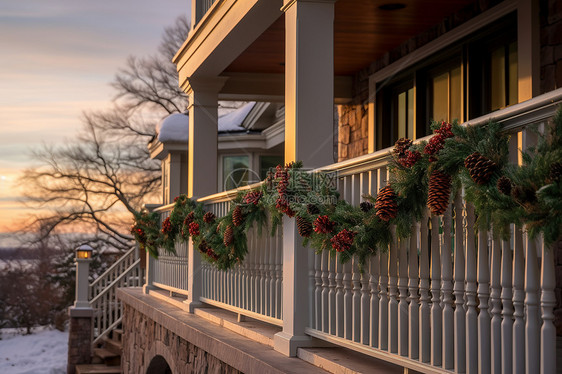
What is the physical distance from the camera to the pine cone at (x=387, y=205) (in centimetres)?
336

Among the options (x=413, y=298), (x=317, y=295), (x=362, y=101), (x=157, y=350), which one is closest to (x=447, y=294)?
(x=413, y=298)

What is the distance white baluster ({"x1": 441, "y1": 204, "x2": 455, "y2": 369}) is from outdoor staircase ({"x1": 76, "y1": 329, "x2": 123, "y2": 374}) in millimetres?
11157

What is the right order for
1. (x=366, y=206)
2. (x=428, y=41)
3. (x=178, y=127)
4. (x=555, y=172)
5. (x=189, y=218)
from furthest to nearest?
1. (x=178, y=127)
2. (x=428, y=41)
3. (x=189, y=218)
4. (x=366, y=206)
5. (x=555, y=172)

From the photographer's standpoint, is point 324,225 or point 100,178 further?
point 100,178

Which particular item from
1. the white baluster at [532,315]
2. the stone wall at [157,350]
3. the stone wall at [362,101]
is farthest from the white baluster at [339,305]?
the stone wall at [362,101]

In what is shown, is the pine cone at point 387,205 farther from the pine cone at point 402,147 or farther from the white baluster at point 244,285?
the white baluster at point 244,285

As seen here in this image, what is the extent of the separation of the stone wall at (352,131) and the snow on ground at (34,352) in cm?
1035

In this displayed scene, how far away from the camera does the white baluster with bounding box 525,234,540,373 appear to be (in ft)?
8.62

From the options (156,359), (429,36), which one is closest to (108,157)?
(156,359)

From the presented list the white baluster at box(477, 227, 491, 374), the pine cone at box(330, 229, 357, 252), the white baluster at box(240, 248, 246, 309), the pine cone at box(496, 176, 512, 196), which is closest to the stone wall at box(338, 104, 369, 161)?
the white baluster at box(240, 248, 246, 309)

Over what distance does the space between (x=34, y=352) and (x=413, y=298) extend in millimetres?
18745

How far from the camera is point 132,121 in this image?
27.3m

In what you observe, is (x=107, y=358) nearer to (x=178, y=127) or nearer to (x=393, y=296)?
(x=178, y=127)

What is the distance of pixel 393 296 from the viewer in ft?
12.0
